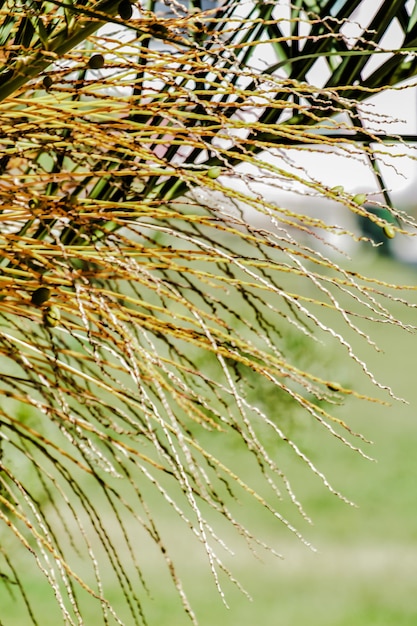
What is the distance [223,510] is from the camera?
665 millimetres

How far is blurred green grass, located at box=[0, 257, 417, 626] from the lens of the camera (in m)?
3.36

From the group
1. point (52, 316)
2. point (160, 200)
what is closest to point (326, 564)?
point (160, 200)

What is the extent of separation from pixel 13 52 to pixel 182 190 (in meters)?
0.24

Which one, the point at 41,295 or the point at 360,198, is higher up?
the point at 360,198

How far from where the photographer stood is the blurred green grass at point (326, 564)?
336cm

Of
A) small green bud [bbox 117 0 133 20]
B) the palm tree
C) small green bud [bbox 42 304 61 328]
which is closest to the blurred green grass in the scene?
the palm tree

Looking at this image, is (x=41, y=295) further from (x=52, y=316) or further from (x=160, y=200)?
(x=160, y=200)

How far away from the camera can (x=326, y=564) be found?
396cm

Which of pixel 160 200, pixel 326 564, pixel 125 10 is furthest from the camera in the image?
pixel 326 564

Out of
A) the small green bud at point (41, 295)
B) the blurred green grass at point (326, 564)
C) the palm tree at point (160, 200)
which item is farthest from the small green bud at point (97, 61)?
the blurred green grass at point (326, 564)

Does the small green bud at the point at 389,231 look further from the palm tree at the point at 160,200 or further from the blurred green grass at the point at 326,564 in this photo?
the blurred green grass at the point at 326,564

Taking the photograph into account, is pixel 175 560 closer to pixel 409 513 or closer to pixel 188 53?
pixel 409 513

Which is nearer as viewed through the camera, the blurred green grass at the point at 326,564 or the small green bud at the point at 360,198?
the small green bud at the point at 360,198

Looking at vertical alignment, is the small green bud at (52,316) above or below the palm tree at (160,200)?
below
